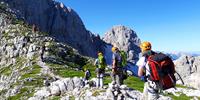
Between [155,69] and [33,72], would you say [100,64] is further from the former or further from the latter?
[33,72]

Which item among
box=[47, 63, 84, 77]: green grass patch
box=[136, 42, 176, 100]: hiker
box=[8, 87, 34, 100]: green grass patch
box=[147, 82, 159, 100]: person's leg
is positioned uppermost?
box=[47, 63, 84, 77]: green grass patch

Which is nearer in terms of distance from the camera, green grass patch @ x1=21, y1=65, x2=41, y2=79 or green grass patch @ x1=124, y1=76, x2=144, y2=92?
green grass patch @ x1=124, y1=76, x2=144, y2=92

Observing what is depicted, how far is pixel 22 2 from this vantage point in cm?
18012

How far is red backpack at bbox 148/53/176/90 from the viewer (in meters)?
20.7

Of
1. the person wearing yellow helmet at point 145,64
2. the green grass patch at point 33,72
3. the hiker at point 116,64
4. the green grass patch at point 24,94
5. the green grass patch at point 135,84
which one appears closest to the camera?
the person wearing yellow helmet at point 145,64

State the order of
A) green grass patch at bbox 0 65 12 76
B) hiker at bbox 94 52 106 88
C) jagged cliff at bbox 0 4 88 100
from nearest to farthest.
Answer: hiker at bbox 94 52 106 88, jagged cliff at bbox 0 4 88 100, green grass patch at bbox 0 65 12 76

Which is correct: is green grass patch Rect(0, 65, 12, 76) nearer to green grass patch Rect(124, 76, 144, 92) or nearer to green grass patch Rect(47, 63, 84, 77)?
green grass patch Rect(47, 63, 84, 77)

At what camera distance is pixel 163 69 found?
20750 mm

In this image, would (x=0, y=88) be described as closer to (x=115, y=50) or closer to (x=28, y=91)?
(x=28, y=91)

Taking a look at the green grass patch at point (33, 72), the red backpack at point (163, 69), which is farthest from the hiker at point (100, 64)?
the green grass patch at point (33, 72)

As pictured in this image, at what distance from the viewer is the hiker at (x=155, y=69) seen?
2075 cm

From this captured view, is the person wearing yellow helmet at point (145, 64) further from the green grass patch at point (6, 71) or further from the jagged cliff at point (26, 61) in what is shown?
the green grass patch at point (6, 71)

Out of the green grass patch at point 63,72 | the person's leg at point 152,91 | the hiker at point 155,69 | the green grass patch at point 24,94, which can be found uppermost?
the green grass patch at point 63,72

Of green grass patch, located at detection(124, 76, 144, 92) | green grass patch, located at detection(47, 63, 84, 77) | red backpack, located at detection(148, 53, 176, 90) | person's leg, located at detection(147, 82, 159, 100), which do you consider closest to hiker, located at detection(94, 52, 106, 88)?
green grass patch, located at detection(124, 76, 144, 92)
